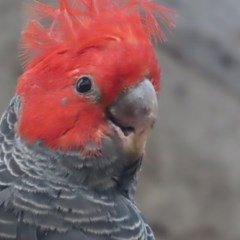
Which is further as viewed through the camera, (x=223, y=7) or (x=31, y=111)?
(x=223, y=7)

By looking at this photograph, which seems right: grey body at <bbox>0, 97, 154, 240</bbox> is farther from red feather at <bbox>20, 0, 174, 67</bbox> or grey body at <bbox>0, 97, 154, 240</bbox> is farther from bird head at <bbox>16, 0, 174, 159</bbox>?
red feather at <bbox>20, 0, 174, 67</bbox>

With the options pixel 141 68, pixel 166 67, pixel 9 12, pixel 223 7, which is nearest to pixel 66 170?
pixel 141 68

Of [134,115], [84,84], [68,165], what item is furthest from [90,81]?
[68,165]

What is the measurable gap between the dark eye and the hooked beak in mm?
87

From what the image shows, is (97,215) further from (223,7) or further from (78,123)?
(223,7)

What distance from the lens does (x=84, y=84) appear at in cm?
263

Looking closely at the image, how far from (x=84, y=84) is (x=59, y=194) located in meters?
0.34

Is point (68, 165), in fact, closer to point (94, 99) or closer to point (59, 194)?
point (59, 194)

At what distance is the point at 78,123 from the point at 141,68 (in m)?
0.24

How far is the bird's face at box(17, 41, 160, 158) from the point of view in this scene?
8.54 feet

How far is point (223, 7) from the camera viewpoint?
172 inches

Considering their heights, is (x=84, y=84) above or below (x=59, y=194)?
above

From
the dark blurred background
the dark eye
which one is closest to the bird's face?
the dark eye

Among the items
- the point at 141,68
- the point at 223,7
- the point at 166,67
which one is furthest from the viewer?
the point at 166,67
